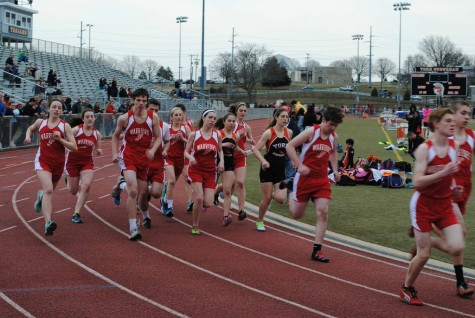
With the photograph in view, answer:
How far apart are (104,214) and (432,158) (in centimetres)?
723

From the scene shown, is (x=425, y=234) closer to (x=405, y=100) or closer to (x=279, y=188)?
(x=279, y=188)

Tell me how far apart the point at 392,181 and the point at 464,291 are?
952cm

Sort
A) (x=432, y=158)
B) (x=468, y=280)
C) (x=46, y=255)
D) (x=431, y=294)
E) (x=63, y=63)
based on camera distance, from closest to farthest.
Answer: (x=432, y=158) < (x=431, y=294) < (x=468, y=280) < (x=46, y=255) < (x=63, y=63)

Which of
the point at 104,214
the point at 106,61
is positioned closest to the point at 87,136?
the point at 104,214

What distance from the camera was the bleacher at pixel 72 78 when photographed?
32.8 meters

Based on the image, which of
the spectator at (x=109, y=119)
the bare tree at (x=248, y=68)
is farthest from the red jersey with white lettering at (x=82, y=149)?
the bare tree at (x=248, y=68)

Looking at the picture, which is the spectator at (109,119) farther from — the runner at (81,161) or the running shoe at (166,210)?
the runner at (81,161)

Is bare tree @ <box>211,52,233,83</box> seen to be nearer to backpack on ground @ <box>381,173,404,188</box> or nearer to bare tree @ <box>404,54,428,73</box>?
bare tree @ <box>404,54,428,73</box>

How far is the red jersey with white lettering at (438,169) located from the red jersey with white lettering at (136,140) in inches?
182

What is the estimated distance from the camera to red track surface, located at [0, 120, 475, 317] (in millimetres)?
6617

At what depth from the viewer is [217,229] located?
36.7ft

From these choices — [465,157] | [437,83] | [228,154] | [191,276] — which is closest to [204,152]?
[228,154]

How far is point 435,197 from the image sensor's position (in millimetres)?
6777

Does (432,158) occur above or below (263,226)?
above
